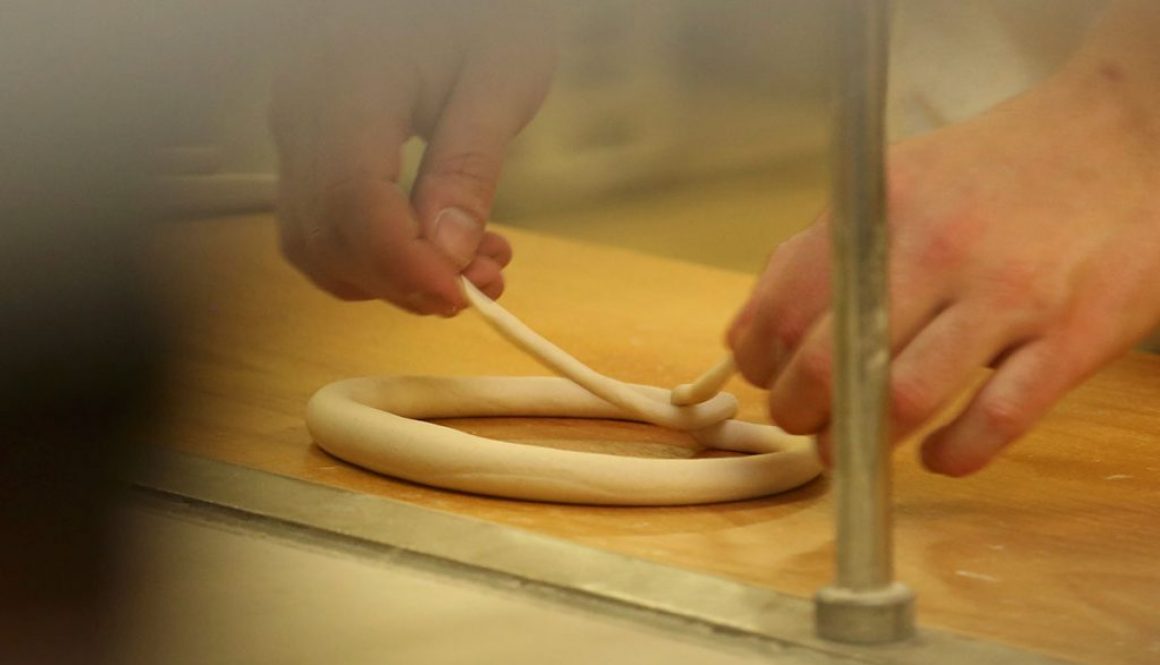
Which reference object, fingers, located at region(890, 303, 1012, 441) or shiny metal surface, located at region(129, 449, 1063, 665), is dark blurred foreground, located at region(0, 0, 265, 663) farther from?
fingers, located at region(890, 303, 1012, 441)

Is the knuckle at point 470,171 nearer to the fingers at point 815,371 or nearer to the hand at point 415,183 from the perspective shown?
the hand at point 415,183

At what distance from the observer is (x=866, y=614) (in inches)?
19.7

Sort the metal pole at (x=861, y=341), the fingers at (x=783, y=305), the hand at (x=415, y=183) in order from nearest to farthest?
the metal pole at (x=861, y=341), the fingers at (x=783, y=305), the hand at (x=415, y=183)

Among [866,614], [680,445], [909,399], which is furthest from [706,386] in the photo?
[866,614]

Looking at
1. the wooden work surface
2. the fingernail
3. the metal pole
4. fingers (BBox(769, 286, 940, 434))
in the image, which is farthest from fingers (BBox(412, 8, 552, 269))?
the metal pole

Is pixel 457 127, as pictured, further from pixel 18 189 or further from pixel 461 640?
pixel 18 189

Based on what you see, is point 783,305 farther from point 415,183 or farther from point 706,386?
point 415,183

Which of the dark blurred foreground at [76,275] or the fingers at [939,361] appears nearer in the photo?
the dark blurred foreground at [76,275]

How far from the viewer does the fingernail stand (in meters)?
0.82

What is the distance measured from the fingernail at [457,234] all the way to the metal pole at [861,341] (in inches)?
14.4

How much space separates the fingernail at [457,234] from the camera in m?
0.82

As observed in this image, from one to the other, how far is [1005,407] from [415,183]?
1.18 ft

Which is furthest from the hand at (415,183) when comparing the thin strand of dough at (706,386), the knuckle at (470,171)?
the thin strand of dough at (706,386)

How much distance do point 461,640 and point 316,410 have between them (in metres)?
0.30
